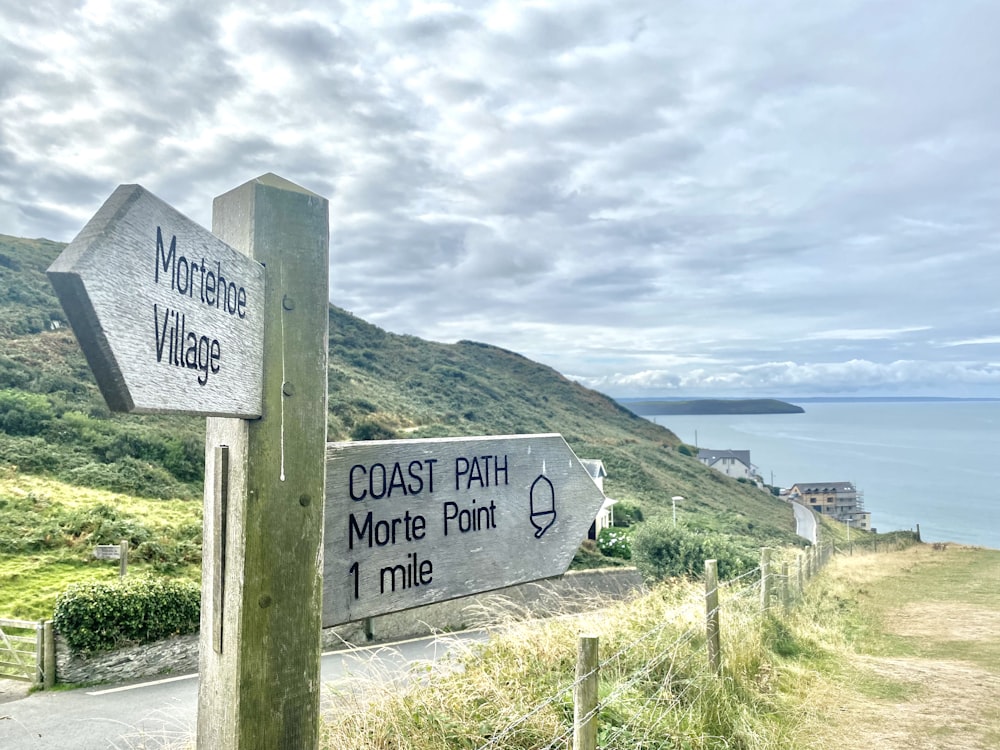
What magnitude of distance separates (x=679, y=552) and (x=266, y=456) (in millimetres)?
18332

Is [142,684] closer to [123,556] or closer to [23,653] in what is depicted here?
[23,653]

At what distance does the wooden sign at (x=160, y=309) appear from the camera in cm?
99

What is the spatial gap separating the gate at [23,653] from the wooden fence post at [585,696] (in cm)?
1199

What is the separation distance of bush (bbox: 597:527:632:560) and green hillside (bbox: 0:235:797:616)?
3005 millimetres

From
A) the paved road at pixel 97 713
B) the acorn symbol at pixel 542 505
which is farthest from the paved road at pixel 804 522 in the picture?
the acorn symbol at pixel 542 505

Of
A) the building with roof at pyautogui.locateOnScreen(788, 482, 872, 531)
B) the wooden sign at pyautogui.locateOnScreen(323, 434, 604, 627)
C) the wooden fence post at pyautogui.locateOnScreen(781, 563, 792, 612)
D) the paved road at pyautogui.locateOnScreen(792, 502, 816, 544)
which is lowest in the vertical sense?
the building with roof at pyautogui.locateOnScreen(788, 482, 872, 531)

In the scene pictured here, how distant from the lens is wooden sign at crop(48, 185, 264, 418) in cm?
99

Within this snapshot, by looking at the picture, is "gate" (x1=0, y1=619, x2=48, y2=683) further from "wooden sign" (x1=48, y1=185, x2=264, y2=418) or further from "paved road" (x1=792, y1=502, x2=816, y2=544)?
"paved road" (x1=792, y1=502, x2=816, y2=544)

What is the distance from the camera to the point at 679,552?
60.2ft

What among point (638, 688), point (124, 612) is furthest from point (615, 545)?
point (638, 688)

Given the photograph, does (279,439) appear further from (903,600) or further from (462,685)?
(903,600)

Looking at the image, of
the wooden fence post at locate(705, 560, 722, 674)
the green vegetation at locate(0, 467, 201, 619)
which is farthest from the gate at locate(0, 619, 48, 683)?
the wooden fence post at locate(705, 560, 722, 674)

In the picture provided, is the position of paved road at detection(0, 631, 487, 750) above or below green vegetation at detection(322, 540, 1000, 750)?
below

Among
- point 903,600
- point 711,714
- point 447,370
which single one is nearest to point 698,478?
point 447,370
